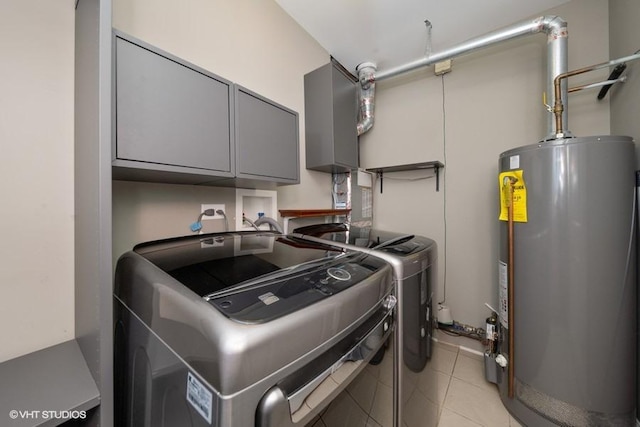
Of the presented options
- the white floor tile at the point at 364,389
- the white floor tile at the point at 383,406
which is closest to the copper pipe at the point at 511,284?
the white floor tile at the point at 383,406

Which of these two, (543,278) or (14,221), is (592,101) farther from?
(14,221)

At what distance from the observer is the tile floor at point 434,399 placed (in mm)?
688

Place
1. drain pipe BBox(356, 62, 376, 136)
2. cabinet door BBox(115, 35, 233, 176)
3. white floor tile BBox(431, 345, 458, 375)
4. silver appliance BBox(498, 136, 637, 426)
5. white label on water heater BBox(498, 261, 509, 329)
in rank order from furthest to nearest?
drain pipe BBox(356, 62, 376, 136) → white floor tile BBox(431, 345, 458, 375) → white label on water heater BBox(498, 261, 509, 329) → silver appliance BBox(498, 136, 637, 426) → cabinet door BBox(115, 35, 233, 176)

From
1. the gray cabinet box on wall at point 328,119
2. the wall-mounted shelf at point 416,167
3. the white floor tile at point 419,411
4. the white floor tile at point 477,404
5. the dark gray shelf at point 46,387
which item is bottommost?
the white floor tile at point 477,404

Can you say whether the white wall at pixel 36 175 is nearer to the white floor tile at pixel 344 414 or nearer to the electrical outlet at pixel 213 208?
the electrical outlet at pixel 213 208

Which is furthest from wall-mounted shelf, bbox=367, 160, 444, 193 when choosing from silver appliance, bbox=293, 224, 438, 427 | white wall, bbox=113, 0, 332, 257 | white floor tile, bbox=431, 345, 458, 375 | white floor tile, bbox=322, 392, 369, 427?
white floor tile, bbox=322, 392, 369, 427

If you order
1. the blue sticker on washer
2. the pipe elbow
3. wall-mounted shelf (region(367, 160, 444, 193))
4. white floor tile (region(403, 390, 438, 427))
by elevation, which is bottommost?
white floor tile (region(403, 390, 438, 427))

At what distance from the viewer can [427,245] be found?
1216mm

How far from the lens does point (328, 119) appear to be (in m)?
1.91

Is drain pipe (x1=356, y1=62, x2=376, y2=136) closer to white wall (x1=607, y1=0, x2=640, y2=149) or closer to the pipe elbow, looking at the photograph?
the pipe elbow

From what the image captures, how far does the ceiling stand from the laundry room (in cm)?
2

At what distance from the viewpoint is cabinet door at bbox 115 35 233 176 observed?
79cm

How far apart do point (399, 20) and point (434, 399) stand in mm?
2646

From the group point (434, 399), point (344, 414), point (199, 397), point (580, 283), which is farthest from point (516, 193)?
point (199, 397)
